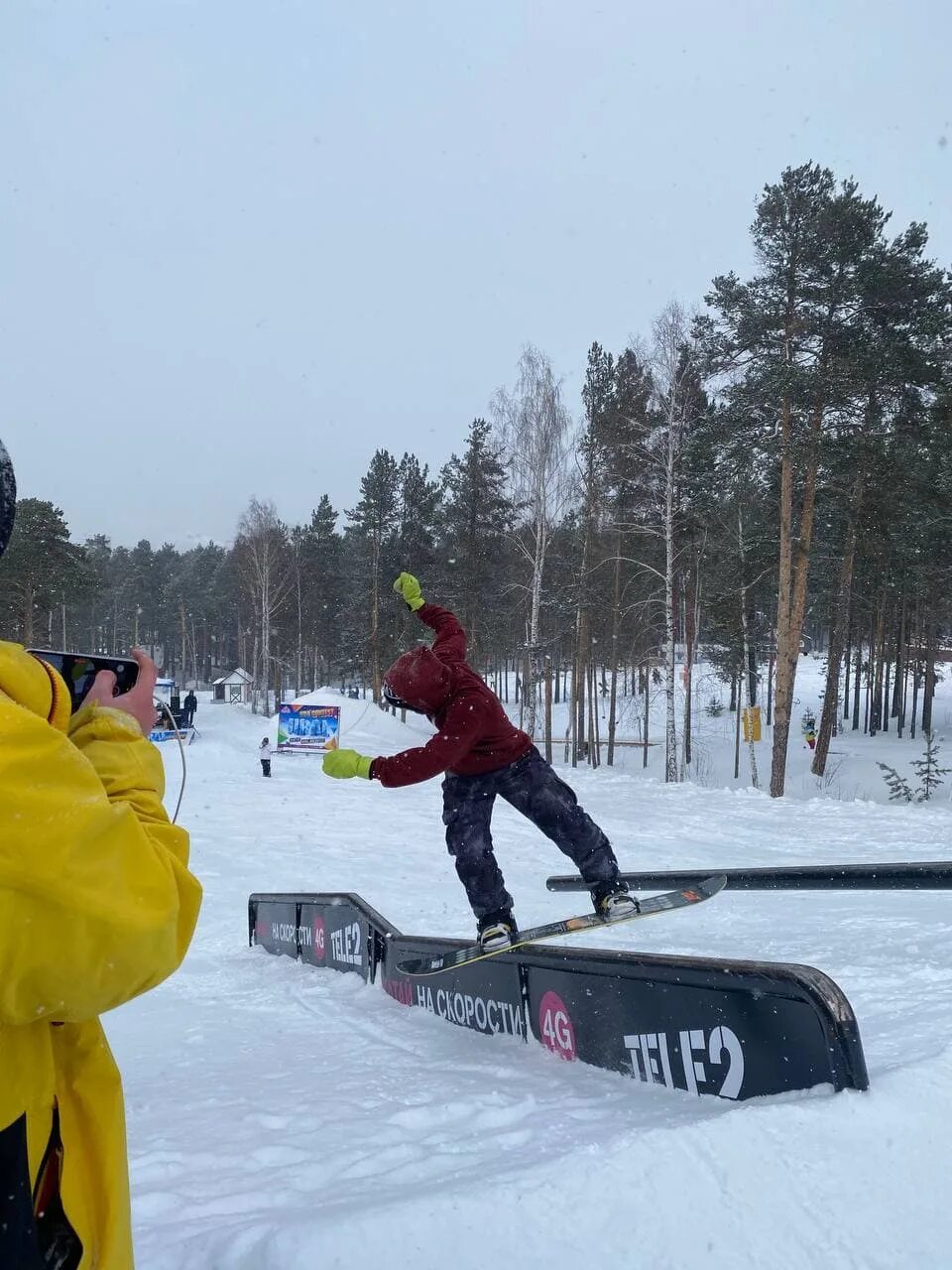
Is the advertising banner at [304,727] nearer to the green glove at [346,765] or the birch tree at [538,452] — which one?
the birch tree at [538,452]

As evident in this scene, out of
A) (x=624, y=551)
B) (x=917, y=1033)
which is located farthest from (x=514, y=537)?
(x=917, y=1033)

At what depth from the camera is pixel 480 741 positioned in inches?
195

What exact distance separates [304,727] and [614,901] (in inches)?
813

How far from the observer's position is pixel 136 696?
4.71ft

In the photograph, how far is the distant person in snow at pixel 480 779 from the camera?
15.6 ft

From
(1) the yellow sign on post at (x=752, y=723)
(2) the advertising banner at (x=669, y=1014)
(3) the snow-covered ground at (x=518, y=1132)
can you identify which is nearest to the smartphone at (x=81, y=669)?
(3) the snow-covered ground at (x=518, y=1132)

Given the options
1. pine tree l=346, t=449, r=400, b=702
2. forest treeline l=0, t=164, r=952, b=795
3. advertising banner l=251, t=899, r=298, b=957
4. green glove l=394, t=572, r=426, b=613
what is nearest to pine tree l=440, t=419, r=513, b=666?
forest treeline l=0, t=164, r=952, b=795

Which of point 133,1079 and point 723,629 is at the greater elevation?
point 723,629

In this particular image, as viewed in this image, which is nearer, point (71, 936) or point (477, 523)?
point (71, 936)

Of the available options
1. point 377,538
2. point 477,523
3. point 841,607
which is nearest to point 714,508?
point 841,607

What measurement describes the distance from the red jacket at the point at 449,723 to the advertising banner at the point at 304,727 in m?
20.0

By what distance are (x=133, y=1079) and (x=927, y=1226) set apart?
363 centimetres

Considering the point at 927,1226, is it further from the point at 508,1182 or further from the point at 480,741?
the point at 480,741

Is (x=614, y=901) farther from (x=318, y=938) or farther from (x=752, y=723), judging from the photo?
(x=752, y=723)
